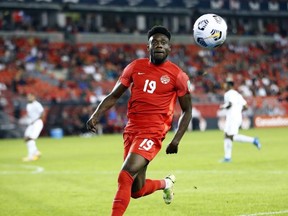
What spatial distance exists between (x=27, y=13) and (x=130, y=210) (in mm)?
37202

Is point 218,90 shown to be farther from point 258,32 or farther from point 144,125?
point 144,125

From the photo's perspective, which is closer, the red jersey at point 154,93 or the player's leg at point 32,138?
the red jersey at point 154,93

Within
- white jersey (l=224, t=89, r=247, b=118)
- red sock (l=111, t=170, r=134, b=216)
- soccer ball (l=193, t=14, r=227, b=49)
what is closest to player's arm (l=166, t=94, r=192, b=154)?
red sock (l=111, t=170, r=134, b=216)

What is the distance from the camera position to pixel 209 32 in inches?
406

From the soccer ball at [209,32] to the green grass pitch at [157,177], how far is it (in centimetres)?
250

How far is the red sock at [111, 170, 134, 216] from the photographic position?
773cm

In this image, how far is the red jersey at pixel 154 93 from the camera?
8414 millimetres

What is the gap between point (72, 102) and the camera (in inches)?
1460

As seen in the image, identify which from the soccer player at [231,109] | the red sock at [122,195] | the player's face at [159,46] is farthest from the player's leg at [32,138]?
the red sock at [122,195]

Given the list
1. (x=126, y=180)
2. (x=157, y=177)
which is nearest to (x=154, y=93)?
(x=126, y=180)

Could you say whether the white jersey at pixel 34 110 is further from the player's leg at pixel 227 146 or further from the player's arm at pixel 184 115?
the player's arm at pixel 184 115

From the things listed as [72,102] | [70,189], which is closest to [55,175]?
[70,189]

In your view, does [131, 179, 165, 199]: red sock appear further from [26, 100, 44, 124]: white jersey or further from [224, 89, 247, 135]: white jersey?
[26, 100, 44, 124]: white jersey

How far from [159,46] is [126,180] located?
1669 mm
